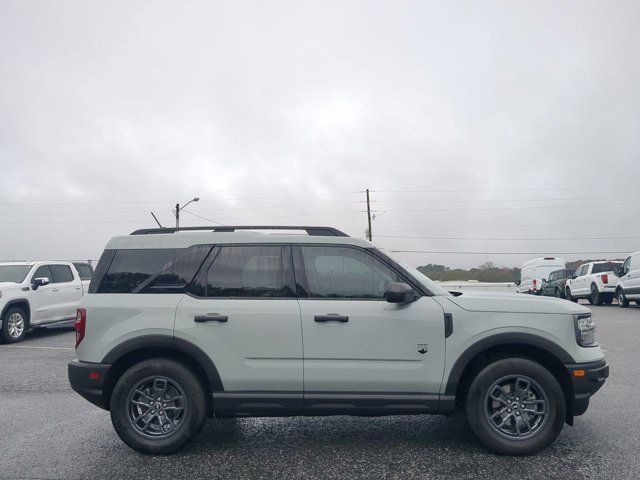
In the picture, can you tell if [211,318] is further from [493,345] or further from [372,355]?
[493,345]

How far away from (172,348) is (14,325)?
9639mm

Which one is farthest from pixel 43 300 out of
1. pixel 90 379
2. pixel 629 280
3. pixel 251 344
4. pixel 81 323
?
pixel 629 280

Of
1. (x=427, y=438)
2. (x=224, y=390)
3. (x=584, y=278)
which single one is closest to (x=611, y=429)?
(x=427, y=438)

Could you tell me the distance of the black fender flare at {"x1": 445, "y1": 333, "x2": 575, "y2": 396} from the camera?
463cm

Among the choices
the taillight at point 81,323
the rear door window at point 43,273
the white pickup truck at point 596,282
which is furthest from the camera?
the white pickup truck at point 596,282

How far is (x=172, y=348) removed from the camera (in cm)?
483

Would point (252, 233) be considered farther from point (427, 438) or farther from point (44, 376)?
point (44, 376)

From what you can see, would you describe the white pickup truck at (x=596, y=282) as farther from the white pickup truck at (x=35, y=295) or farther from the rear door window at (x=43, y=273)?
the rear door window at (x=43, y=273)

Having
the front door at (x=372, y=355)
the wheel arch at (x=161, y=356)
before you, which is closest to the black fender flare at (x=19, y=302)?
the wheel arch at (x=161, y=356)

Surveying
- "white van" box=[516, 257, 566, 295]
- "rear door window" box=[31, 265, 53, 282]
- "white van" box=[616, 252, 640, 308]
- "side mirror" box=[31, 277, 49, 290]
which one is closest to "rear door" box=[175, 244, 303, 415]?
"side mirror" box=[31, 277, 49, 290]

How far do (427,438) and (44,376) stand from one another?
19.8 feet

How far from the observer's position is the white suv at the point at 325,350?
4.63 metres

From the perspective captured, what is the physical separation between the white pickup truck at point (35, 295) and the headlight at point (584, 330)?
11.7 m

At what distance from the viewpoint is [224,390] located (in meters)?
4.73
